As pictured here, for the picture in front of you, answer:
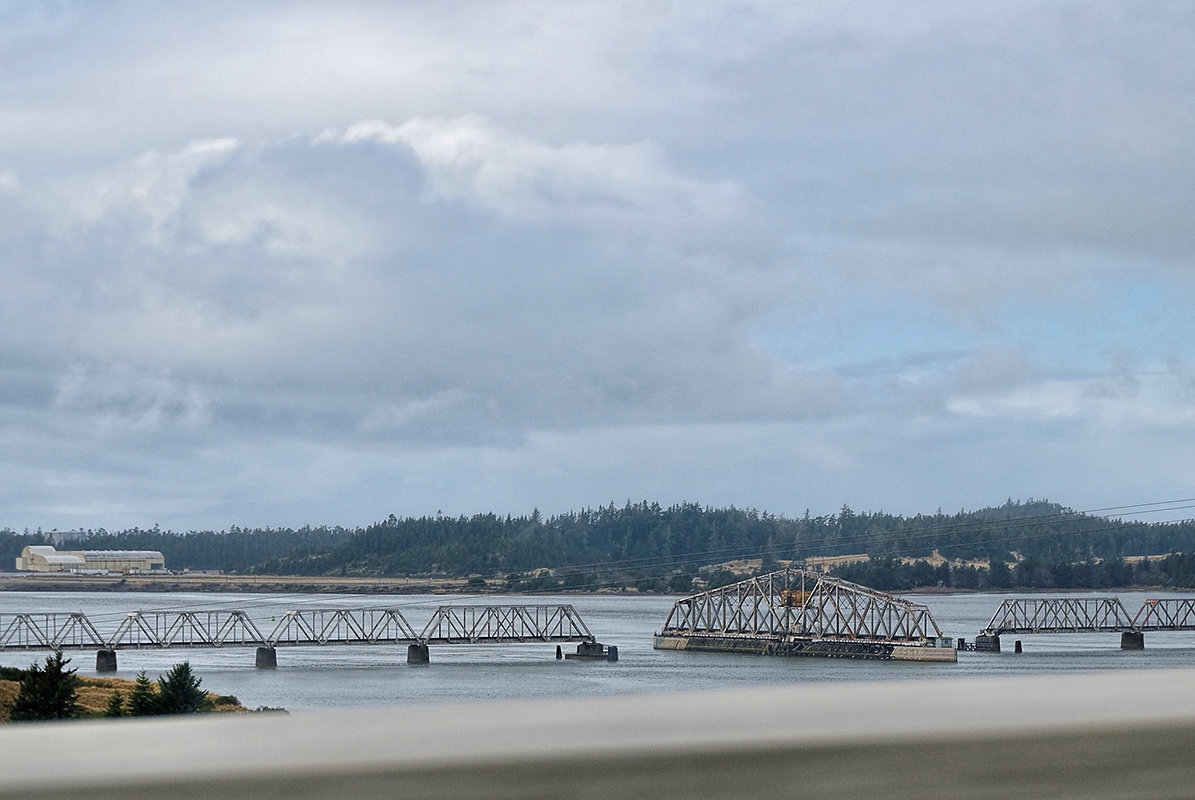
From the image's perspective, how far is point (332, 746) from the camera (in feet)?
4.39

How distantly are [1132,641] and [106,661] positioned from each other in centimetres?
6684

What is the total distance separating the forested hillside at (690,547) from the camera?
508ft

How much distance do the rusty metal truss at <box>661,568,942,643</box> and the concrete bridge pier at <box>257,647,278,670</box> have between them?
29742 millimetres

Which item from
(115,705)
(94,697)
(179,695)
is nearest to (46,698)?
(115,705)

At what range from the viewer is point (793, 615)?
363 ft

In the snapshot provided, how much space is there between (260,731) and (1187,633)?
146 m

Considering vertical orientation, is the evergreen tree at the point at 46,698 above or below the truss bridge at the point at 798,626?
above

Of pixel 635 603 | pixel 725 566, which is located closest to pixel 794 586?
pixel 725 566

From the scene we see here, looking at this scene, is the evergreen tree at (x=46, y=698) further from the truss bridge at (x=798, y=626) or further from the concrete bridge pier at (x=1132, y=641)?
the concrete bridge pier at (x=1132, y=641)

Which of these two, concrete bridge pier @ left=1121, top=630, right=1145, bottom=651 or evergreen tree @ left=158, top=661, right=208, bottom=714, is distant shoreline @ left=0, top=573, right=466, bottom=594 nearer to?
concrete bridge pier @ left=1121, top=630, right=1145, bottom=651

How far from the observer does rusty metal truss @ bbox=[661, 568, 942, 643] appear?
102188mm

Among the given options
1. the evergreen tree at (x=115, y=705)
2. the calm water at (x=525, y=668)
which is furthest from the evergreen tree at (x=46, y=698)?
the calm water at (x=525, y=668)

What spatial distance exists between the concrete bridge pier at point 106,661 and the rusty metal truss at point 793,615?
39529 millimetres

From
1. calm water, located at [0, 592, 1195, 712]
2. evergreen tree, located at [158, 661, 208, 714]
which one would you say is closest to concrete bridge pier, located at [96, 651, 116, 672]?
calm water, located at [0, 592, 1195, 712]
